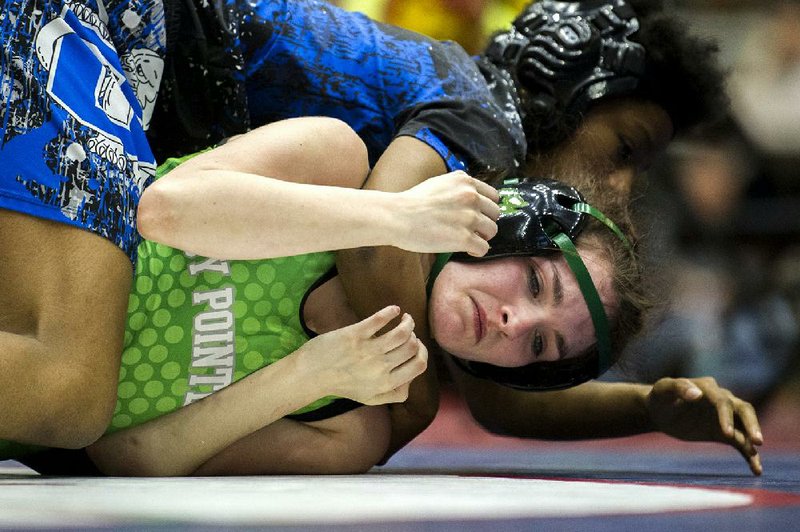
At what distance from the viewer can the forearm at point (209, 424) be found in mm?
2057

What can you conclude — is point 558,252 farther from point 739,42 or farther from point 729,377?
point 739,42

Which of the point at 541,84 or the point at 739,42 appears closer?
the point at 541,84

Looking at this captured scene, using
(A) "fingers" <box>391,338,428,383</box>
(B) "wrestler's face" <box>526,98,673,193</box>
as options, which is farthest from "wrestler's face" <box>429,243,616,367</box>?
(B) "wrestler's face" <box>526,98,673,193</box>

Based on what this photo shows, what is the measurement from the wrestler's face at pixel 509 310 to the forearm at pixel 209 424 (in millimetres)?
316

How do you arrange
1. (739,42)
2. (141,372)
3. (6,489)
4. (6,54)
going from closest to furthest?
(6,489), (6,54), (141,372), (739,42)

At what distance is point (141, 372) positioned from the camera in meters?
2.07

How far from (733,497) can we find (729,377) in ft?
10.4

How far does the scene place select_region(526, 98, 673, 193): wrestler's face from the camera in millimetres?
2848

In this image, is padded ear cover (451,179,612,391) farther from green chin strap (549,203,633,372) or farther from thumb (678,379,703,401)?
thumb (678,379,703,401)

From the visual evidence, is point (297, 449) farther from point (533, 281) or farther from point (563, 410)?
point (563, 410)

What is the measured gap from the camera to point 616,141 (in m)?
2.91

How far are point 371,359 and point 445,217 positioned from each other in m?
0.30

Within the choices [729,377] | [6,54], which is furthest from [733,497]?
[729,377]

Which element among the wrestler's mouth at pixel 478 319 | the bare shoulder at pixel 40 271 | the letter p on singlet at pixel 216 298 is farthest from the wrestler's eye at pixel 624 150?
the bare shoulder at pixel 40 271
